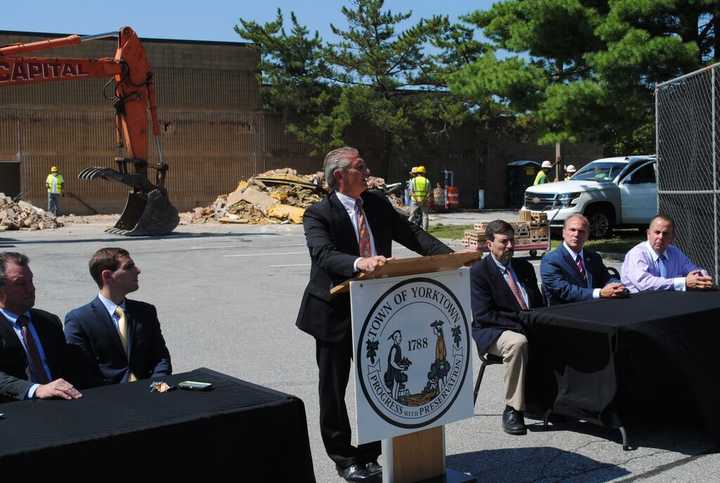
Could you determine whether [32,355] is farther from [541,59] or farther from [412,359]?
[541,59]

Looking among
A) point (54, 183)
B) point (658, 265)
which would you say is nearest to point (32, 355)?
point (658, 265)

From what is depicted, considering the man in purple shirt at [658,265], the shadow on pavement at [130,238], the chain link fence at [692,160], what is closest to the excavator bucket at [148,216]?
the shadow on pavement at [130,238]

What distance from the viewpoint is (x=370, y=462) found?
501 cm

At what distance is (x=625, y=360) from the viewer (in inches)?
227

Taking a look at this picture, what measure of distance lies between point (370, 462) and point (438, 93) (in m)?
36.4

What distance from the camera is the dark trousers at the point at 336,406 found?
193 inches

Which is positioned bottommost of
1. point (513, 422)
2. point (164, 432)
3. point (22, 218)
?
point (513, 422)

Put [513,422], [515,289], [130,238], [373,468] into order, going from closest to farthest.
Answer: [373,468] → [513,422] → [515,289] → [130,238]

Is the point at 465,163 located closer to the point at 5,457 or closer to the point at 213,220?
the point at 213,220

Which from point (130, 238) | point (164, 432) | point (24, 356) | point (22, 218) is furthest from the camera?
point (22, 218)

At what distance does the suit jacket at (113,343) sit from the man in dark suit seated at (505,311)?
233 centimetres

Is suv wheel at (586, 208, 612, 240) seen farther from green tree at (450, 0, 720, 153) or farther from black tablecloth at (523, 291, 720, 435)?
black tablecloth at (523, 291, 720, 435)

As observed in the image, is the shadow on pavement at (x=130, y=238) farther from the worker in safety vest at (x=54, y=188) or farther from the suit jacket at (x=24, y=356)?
the suit jacket at (x=24, y=356)

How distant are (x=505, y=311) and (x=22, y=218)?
25358mm
